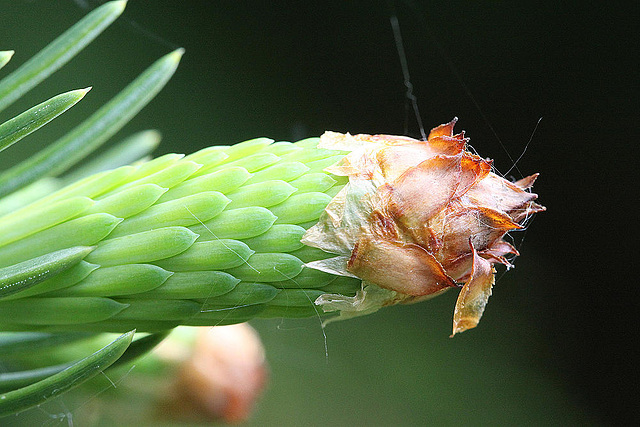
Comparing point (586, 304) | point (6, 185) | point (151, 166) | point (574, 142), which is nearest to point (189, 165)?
point (151, 166)

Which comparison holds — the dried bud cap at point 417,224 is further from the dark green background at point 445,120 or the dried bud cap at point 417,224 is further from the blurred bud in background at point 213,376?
the dark green background at point 445,120

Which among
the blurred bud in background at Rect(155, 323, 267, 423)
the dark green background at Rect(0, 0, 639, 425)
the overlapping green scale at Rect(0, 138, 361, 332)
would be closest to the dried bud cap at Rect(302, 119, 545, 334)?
the overlapping green scale at Rect(0, 138, 361, 332)

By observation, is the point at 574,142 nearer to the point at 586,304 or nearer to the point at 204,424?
the point at 586,304

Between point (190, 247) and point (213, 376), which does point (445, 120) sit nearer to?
point (213, 376)

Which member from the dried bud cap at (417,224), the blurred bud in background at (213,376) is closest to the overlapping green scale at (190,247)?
the dried bud cap at (417,224)

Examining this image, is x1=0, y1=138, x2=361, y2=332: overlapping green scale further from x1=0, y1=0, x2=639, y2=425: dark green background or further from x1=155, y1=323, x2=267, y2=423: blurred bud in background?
x1=0, y1=0, x2=639, y2=425: dark green background

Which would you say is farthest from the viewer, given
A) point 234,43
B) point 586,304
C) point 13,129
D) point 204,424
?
point 586,304

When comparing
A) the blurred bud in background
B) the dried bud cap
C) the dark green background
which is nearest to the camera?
the dried bud cap
